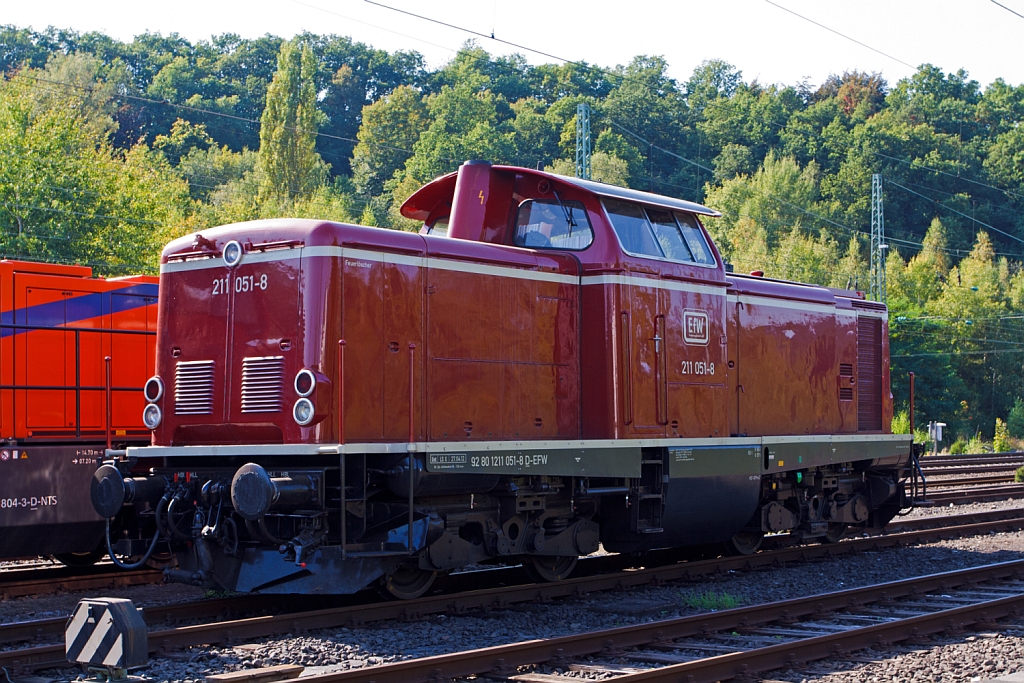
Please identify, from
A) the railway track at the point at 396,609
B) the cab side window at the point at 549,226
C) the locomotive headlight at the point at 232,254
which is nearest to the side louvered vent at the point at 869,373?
the railway track at the point at 396,609

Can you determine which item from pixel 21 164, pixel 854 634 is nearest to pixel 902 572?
pixel 854 634

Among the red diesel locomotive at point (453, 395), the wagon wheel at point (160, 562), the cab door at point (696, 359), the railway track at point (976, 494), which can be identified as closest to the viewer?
the red diesel locomotive at point (453, 395)

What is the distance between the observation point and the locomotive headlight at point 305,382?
7.43 metres

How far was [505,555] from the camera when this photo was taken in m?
8.71

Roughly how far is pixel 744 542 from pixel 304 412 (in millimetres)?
6209

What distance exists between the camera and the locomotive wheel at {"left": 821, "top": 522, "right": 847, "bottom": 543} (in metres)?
12.4

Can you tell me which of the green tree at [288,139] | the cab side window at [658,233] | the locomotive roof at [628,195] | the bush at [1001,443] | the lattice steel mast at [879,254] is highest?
the green tree at [288,139]

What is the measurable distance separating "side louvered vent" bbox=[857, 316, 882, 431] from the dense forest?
2730 cm

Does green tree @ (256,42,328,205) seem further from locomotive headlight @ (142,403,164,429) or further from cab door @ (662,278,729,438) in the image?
locomotive headlight @ (142,403,164,429)

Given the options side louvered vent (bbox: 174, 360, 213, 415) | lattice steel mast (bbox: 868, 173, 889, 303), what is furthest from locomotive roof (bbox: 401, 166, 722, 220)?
lattice steel mast (bbox: 868, 173, 889, 303)

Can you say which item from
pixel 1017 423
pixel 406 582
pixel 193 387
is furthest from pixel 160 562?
pixel 1017 423

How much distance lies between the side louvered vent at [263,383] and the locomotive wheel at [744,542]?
596cm

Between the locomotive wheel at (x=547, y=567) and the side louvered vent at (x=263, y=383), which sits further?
the locomotive wheel at (x=547, y=567)

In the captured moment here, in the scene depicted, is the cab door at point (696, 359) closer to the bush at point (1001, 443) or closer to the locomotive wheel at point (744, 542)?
the locomotive wheel at point (744, 542)
